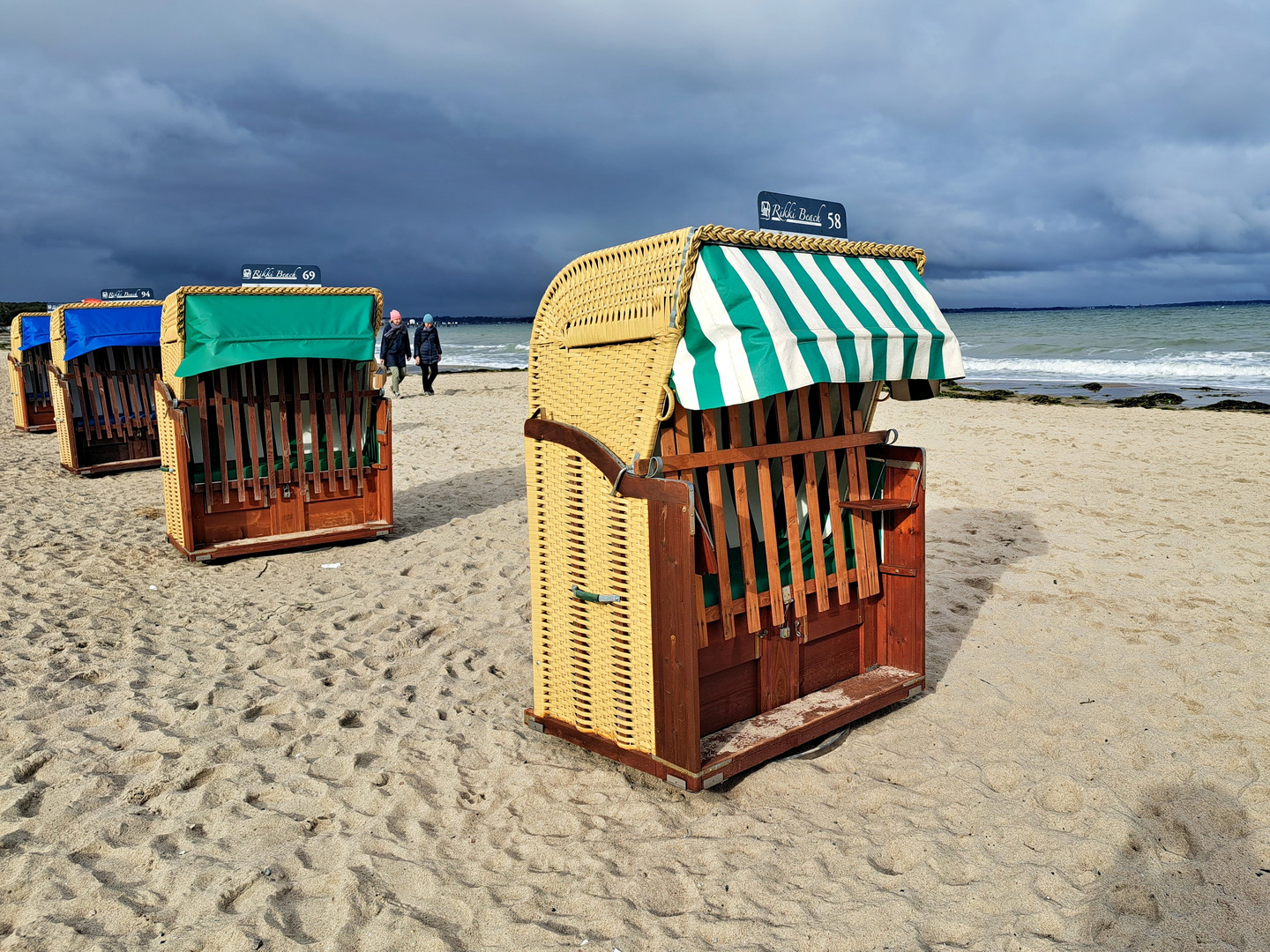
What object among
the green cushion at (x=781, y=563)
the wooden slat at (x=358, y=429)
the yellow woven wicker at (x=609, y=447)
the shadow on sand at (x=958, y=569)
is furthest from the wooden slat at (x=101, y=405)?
the green cushion at (x=781, y=563)

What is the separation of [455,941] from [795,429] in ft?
8.41

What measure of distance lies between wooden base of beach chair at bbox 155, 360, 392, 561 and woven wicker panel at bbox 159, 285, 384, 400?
0.14m

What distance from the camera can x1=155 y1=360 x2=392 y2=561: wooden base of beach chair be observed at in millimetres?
7246

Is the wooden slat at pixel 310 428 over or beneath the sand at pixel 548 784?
over

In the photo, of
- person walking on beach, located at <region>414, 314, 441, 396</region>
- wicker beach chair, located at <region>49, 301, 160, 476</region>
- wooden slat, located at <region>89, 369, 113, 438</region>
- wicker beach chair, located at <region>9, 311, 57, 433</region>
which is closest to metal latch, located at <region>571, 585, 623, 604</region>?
wicker beach chair, located at <region>49, 301, 160, 476</region>

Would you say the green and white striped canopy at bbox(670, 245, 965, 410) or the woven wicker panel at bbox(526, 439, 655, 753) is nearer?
the green and white striped canopy at bbox(670, 245, 965, 410)

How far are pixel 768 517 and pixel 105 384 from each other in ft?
34.2

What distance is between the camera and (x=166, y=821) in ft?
11.3

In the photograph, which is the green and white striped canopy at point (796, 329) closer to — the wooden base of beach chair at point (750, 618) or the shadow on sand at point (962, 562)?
the wooden base of beach chair at point (750, 618)

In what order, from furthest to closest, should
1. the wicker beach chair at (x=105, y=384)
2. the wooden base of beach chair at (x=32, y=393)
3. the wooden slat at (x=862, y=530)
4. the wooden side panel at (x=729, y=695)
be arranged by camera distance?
the wooden base of beach chair at (x=32, y=393), the wicker beach chair at (x=105, y=384), the wooden slat at (x=862, y=530), the wooden side panel at (x=729, y=695)

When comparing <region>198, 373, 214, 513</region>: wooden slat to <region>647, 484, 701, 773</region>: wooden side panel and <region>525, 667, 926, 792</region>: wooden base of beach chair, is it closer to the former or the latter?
<region>525, 667, 926, 792</region>: wooden base of beach chair

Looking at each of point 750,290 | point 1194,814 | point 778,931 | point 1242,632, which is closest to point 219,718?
point 778,931

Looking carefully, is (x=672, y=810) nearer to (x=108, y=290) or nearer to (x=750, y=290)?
(x=750, y=290)

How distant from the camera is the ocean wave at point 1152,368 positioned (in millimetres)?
25859
